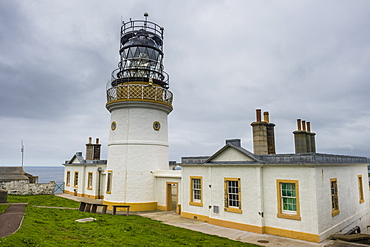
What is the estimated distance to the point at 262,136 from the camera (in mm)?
13727

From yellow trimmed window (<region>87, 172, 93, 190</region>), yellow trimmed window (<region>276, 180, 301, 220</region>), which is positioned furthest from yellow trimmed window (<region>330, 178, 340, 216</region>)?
yellow trimmed window (<region>87, 172, 93, 190</region>)

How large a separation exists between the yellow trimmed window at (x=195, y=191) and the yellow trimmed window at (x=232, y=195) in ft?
6.74

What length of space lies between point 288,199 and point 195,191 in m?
5.81

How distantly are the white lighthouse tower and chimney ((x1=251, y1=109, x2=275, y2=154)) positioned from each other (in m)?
8.52

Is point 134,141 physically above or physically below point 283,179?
above

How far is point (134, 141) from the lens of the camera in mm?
19125

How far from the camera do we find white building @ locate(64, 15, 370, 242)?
38.2ft

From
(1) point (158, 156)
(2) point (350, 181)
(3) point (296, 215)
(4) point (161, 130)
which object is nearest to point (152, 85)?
(4) point (161, 130)

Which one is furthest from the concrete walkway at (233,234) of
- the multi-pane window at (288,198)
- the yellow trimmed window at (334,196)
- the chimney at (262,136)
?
the chimney at (262,136)

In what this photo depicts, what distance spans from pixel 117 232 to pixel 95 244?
229cm

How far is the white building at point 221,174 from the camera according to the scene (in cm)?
1164

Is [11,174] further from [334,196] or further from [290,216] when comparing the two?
[334,196]

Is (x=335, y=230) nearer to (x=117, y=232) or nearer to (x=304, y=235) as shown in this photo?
(x=304, y=235)

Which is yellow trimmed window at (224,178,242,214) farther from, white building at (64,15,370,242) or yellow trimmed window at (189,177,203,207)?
yellow trimmed window at (189,177,203,207)
